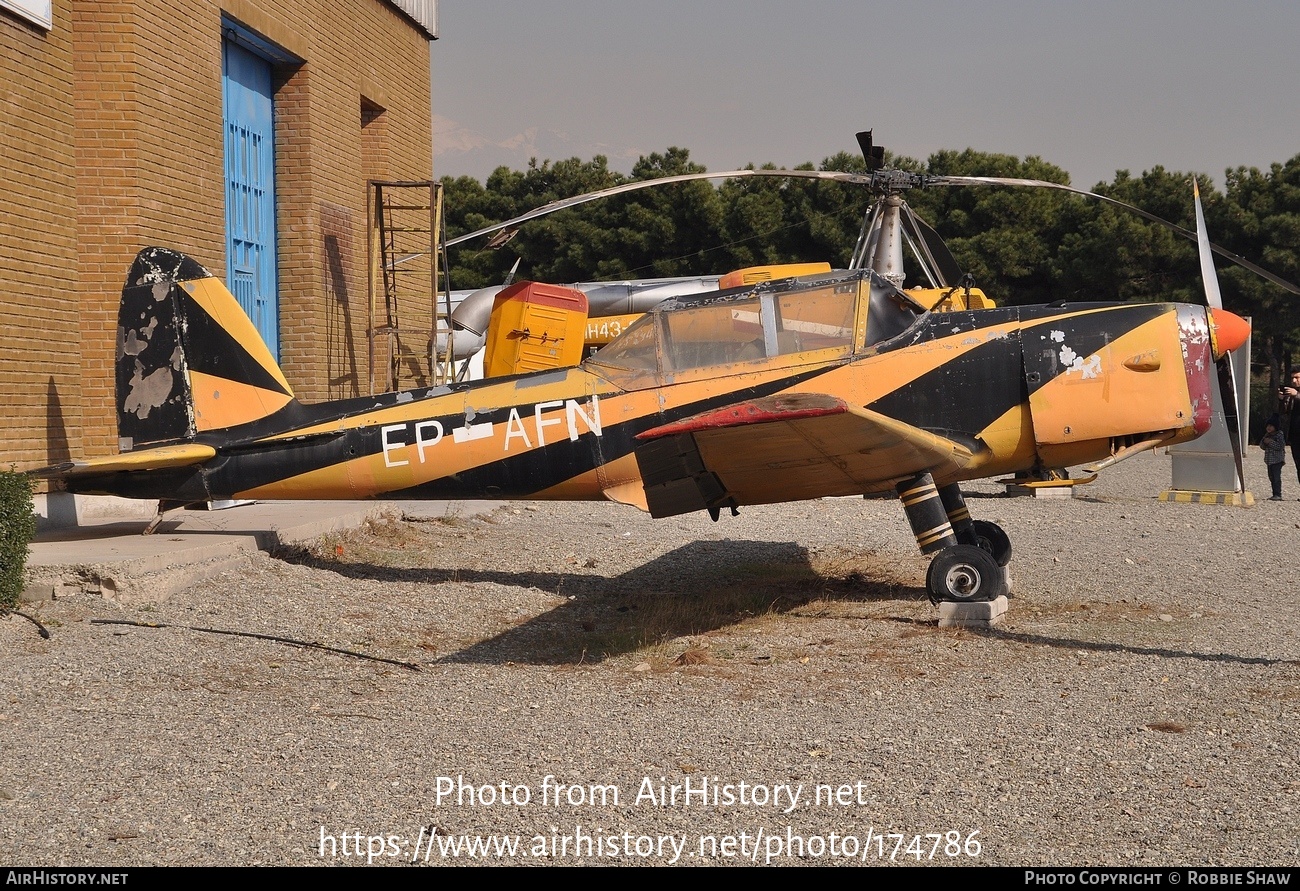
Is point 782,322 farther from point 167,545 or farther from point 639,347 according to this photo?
point 167,545

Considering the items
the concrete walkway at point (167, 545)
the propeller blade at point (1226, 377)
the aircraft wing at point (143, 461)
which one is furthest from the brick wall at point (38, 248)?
the propeller blade at point (1226, 377)

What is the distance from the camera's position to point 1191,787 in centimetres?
405

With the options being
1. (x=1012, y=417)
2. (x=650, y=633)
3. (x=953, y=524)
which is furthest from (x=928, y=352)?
(x=650, y=633)

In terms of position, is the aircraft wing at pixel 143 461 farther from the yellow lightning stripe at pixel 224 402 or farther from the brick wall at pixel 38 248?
the brick wall at pixel 38 248

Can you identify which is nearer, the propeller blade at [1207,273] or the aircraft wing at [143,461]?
the aircraft wing at [143,461]

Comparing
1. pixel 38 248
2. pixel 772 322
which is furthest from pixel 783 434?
pixel 38 248

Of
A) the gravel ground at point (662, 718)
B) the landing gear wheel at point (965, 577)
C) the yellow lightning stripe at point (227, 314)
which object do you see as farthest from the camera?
the yellow lightning stripe at point (227, 314)

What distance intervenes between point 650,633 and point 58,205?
6613 mm

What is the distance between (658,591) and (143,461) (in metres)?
3.81

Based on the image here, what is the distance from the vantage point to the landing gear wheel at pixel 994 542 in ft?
27.6

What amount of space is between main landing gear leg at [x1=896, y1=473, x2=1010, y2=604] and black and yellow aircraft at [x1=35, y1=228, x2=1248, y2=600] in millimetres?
13

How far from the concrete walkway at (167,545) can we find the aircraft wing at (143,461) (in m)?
0.54

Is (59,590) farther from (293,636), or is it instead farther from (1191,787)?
(1191,787)

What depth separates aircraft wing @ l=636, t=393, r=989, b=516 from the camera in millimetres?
5992
